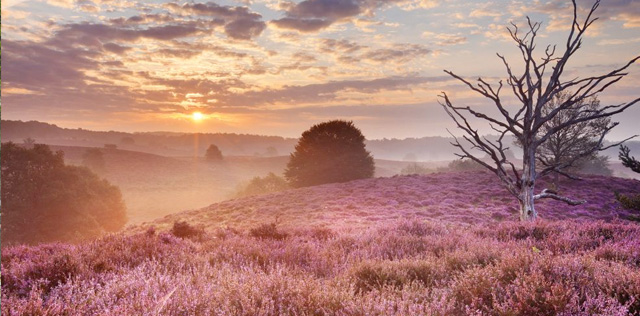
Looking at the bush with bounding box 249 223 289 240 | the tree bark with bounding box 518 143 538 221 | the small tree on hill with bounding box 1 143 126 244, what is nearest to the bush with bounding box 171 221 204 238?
the bush with bounding box 249 223 289 240

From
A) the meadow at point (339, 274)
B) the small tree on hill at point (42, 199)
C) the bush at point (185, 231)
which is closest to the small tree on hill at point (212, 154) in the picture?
the small tree on hill at point (42, 199)

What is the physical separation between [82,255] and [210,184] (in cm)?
7565

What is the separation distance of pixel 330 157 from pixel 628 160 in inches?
1157

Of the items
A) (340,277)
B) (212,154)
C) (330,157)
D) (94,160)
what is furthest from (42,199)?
(212,154)

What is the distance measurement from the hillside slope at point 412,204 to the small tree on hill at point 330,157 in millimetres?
11282

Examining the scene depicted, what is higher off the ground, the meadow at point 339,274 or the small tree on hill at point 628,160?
the small tree on hill at point 628,160

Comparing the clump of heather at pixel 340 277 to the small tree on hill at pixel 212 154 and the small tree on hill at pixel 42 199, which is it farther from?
the small tree on hill at pixel 212 154

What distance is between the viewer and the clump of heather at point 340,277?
286 centimetres

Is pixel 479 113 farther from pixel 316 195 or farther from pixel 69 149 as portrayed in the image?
pixel 69 149

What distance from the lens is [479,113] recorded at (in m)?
9.15

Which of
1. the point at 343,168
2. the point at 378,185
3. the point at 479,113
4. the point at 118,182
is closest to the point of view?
the point at 479,113

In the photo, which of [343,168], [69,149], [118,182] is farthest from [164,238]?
[69,149]

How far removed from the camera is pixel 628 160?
11.7 m

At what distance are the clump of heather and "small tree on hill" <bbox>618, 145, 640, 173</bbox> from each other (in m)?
7.40
